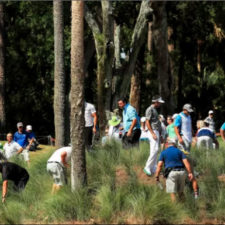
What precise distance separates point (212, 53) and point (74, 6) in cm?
2566

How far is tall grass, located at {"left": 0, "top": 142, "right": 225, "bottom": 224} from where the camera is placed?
11508 mm

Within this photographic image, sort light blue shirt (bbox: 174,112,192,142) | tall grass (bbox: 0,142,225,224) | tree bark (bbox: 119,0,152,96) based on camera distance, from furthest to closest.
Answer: tree bark (bbox: 119,0,152,96) < light blue shirt (bbox: 174,112,192,142) < tall grass (bbox: 0,142,225,224)

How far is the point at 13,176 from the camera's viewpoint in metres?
13.1

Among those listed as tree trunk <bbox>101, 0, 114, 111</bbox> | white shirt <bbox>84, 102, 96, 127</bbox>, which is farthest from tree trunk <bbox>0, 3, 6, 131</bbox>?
white shirt <bbox>84, 102, 96, 127</bbox>

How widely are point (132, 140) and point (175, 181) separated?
3.30 meters

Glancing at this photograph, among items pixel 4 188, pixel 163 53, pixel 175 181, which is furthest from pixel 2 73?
pixel 175 181

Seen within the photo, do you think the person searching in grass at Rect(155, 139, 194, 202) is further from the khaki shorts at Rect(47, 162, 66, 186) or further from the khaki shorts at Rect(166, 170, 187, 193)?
the khaki shorts at Rect(47, 162, 66, 186)

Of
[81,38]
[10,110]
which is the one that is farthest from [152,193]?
[10,110]

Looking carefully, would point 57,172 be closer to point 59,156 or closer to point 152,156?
point 59,156

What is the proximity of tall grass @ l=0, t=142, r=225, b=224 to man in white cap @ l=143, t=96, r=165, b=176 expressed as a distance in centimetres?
36

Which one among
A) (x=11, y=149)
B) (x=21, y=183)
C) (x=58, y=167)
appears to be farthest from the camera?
(x=11, y=149)

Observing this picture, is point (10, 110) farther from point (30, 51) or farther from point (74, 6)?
point (74, 6)

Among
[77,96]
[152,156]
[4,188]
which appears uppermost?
[77,96]

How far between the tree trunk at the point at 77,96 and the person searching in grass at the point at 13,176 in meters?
1.33
